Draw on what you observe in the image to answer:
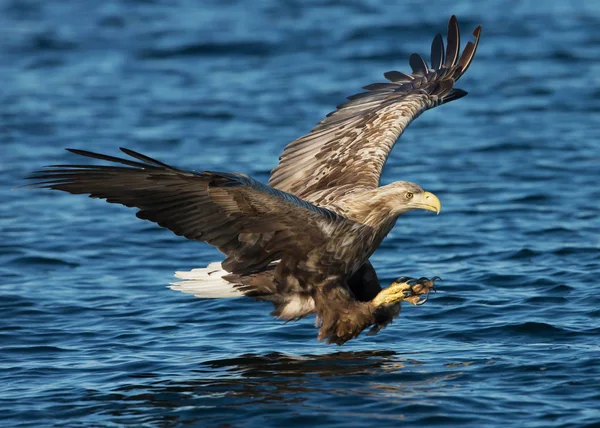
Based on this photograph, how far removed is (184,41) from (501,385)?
40.0 feet

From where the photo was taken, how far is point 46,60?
16.7 m

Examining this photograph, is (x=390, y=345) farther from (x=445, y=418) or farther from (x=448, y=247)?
(x=448, y=247)

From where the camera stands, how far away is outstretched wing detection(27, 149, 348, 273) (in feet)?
19.1

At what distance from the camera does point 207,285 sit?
22.3 feet

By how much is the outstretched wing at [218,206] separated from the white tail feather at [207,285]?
0.30 m

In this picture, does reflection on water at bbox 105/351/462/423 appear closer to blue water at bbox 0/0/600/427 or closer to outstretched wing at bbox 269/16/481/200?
blue water at bbox 0/0/600/427


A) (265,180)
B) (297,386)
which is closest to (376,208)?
(297,386)

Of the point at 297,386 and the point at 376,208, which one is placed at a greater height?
the point at 376,208

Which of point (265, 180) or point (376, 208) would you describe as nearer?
point (376, 208)

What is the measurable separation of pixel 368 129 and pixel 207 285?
186 centimetres

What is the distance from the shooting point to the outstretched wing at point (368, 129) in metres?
7.66

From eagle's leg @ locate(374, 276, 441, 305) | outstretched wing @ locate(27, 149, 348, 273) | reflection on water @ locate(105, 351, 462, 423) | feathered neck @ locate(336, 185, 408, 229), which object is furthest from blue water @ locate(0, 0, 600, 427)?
feathered neck @ locate(336, 185, 408, 229)

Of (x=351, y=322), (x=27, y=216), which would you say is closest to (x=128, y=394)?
(x=351, y=322)

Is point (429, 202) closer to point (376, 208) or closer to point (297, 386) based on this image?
point (376, 208)
